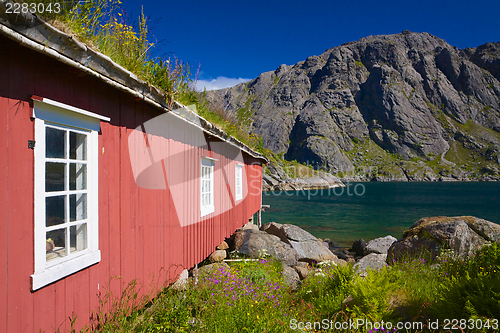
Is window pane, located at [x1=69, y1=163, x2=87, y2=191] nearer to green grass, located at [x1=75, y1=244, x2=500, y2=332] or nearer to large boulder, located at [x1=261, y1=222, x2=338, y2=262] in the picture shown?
green grass, located at [x1=75, y1=244, x2=500, y2=332]

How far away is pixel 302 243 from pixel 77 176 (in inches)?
357

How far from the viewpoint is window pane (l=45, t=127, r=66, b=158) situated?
2.68m

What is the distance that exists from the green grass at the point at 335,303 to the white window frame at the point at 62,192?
86cm

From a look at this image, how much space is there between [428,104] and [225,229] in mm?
148632

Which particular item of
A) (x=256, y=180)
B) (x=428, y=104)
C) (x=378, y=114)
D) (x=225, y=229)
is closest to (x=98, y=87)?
(x=225, y=229)

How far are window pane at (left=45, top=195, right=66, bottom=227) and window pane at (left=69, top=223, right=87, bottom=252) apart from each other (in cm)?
19

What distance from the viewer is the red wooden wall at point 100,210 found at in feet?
7.56

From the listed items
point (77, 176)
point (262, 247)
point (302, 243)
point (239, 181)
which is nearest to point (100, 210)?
point (77, 176)

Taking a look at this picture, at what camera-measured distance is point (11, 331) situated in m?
2.26

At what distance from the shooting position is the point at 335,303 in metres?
4.48

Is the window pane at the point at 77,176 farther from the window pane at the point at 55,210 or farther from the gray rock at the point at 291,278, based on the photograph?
the gray rock at the point at 291,278

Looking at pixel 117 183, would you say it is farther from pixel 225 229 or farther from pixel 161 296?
pixel 225 229

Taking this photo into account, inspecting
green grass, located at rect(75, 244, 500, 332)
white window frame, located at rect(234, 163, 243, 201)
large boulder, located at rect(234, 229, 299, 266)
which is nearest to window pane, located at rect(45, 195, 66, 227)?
green grass, located at rect(75, 244, 500, 332)

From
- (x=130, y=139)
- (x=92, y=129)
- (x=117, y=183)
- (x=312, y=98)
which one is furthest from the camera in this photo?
(x=312, y=98)
